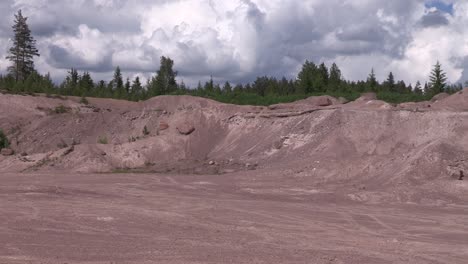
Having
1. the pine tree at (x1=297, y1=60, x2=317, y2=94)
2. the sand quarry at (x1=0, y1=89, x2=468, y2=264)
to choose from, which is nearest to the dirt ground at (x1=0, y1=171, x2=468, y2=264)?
the sand quarry at (x1=0, y1=89, x2=468, y2=264)

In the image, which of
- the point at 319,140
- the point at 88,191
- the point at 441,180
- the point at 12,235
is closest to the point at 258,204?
the point at 88,191

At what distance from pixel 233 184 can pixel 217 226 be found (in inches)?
459

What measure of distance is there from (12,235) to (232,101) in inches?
1910

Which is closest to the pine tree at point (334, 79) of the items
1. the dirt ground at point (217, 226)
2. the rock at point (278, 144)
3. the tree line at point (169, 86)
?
the tree line at point (169, 86)

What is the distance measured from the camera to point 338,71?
293 feet

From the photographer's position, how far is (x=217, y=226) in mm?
16844

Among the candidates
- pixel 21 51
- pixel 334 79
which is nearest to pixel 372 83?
pixel 334 79

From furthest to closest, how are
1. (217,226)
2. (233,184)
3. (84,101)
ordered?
(84,101)
(233,184)
(217,226)

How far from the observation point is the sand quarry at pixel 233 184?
45.4 ft

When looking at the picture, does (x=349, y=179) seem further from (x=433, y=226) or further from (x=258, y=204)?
(x=433, y=226)

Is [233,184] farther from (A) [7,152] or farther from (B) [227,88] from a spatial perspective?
(B) [227,88]

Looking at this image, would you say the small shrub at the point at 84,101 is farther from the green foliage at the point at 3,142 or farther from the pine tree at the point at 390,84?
the pine tree at the point at 390,84

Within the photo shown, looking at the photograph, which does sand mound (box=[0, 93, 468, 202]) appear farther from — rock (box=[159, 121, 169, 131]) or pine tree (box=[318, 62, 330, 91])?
pine tree (box=[318, 62, 330, 91])

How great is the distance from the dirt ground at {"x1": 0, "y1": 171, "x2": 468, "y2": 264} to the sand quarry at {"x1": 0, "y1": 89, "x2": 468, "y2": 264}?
0.05 m
